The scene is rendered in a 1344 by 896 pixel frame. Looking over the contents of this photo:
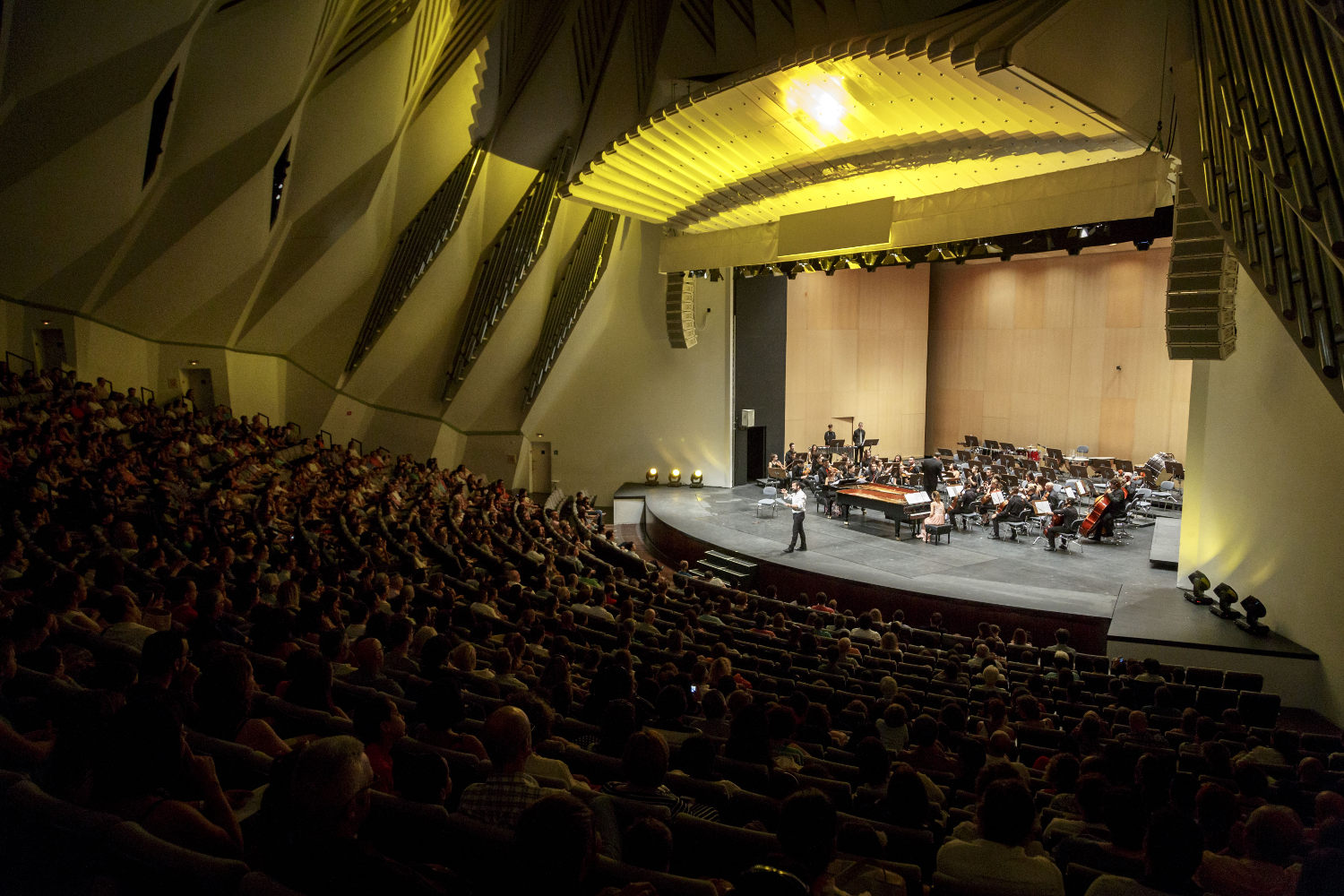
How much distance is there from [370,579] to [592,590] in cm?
263

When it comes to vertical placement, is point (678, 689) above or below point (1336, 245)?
below

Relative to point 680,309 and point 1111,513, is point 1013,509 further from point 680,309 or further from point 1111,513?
point 680,309

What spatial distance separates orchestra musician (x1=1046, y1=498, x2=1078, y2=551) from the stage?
0.79 feet

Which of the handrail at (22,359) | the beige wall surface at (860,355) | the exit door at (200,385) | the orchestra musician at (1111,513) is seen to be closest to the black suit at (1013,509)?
the orchestra musician at (1111,513)

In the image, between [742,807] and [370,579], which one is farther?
[370,579]

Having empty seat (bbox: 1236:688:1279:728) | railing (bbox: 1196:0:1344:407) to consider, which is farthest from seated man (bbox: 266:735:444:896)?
empty seat (bbox: 1236:688:1279:728)

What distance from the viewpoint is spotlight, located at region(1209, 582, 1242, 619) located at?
30.7 ft

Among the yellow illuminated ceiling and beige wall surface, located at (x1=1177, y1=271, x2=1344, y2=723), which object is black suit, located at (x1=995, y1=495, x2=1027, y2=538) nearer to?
beige wall surface, located at (x1=1177, y1=271, x2=1344, y2=723)

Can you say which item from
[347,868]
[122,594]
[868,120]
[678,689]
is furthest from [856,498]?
[347,868]

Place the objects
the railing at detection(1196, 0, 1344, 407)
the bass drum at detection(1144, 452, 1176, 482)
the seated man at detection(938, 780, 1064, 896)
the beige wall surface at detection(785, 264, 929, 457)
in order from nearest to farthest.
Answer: the seated man at detection(938, 780, 1064, 896)
the railing at detection(1196, 0, 1344, 407)
the bass drum at detection(1144, 452, 1176, 482)
the beige wall surface at detection(785, 264, 929, 457)

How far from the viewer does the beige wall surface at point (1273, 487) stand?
7891mm

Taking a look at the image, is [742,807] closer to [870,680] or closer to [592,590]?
[870,680]

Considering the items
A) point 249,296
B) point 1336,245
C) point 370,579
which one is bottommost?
point 370,579

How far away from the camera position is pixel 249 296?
15.4m
